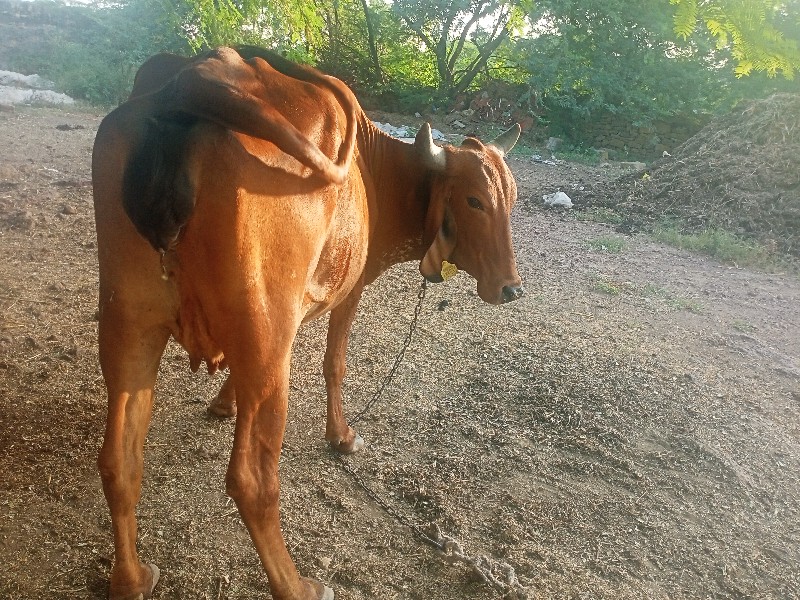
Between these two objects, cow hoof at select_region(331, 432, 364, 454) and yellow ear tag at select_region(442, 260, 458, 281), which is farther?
cow hoof at select_region(331, 432, 364, 454)

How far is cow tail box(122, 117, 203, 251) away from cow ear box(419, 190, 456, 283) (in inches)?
63.3

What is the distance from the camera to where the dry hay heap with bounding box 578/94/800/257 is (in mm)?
9750

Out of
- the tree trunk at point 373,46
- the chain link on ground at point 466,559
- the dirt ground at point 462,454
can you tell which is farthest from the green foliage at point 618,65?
the chain link on ground at point 466,559

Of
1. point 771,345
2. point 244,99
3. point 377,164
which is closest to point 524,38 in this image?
point 771,345

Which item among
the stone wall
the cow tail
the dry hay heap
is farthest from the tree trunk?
the cow tail

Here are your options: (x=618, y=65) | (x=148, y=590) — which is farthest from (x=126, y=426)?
(x=618, y=65)

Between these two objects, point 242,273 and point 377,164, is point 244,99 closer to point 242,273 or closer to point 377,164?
point 242,273

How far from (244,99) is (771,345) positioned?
225 inches

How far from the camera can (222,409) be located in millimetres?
3963

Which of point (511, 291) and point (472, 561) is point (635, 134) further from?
point (472, 561)

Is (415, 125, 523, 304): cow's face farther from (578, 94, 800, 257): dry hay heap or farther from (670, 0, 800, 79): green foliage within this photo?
(578, 94, 800, 257): dry hay heap

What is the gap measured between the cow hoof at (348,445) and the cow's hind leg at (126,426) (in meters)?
1.36

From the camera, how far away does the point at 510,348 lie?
529 centimetres

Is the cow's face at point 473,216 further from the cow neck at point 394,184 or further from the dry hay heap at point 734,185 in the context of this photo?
the dry hay heap at point 734,185
